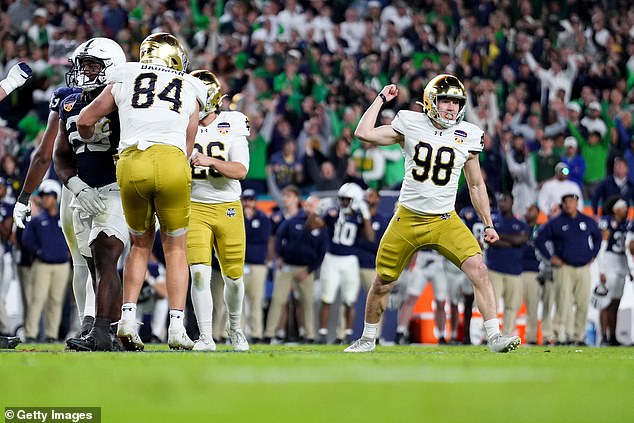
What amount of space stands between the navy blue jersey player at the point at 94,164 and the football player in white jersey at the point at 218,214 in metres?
0.90

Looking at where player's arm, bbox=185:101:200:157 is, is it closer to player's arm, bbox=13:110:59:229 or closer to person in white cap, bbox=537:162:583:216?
player's arm, bbox=13:110:59:229

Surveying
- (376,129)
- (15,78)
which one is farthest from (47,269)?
(376,129)

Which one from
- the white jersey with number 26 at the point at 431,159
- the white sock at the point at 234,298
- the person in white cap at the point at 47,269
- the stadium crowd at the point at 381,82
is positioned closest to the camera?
the white jersey with number 26 at the point at 431,159

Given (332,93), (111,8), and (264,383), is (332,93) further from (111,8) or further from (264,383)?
(264,383)

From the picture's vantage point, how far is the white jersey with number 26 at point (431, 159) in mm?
9375

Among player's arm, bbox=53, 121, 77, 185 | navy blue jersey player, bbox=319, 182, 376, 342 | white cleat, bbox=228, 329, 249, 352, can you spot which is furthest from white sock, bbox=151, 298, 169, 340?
player's arm, bbox=53, 121, 77, 185

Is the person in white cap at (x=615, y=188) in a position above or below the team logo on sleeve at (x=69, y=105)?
above

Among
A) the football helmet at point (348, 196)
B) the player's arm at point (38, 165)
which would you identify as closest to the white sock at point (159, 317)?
the football helmet at point (348, 196)

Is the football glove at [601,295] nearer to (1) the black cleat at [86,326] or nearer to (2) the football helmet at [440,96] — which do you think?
(2) the football helmet at [440,96]

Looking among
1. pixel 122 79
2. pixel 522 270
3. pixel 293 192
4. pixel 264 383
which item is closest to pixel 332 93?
pixel 293 192

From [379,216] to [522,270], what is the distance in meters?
1.99

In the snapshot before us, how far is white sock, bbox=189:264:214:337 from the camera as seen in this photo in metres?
9.20

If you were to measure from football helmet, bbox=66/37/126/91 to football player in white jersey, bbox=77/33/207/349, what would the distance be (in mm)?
460

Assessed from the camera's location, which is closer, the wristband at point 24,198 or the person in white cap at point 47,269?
the wristband at point 24,198
